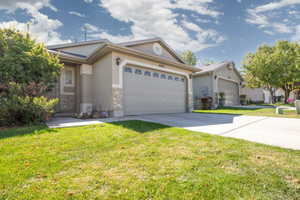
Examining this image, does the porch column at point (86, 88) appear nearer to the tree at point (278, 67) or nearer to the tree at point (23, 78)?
the tree at point (23, 78)

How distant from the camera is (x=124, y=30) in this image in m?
11.4

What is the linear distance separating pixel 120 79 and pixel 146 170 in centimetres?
549

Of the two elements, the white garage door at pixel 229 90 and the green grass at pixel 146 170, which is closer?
the green grass at pixel 146 170

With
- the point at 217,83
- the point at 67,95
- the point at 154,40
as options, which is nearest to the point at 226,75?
the point at 217,83

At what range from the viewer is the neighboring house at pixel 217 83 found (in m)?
13.8

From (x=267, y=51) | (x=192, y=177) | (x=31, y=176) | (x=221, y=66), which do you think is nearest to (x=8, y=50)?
(x=31, y=176)

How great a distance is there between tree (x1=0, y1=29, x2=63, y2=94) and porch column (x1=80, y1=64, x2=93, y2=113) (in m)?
1.86

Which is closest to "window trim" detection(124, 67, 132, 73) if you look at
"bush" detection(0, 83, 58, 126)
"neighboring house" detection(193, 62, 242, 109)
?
"bush" detection(0, 83, 58, 126)

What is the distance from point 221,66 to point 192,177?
15477 mm

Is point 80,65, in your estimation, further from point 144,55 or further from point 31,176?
point 31,176

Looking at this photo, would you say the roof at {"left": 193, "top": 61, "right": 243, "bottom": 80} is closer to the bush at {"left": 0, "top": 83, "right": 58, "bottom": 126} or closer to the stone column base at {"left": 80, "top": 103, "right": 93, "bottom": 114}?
the stone column base at {"left": 80, "top": 103, "right": 93, "bottom": 114}

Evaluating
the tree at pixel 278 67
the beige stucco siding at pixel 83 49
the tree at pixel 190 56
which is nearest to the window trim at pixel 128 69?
the beige stucco siding at pixel 83 49

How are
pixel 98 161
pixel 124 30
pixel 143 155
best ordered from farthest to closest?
pixel 124 30 → pixel 143 155 → pixel 98 161

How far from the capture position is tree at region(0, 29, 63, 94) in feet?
17.1
